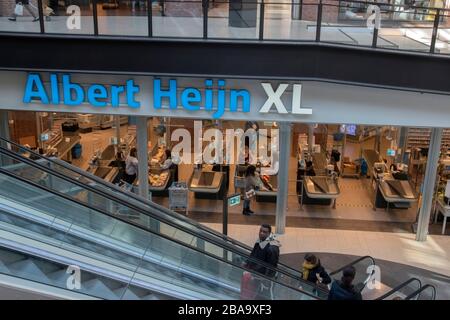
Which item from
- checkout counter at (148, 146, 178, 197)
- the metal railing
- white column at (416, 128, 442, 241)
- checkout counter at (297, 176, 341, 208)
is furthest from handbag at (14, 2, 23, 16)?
white column at (416, 128, 442, 241)

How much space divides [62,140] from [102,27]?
760cm

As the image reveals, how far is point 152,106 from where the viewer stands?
31.8 feet

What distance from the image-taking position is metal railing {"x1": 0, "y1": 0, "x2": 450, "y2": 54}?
28.1 feet

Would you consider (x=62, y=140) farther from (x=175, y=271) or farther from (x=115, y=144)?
(x=175, y=271)

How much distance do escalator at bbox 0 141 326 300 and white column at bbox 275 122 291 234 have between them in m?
4.83

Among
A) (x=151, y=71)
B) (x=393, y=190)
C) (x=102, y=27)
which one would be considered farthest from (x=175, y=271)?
(x=393, y=190)

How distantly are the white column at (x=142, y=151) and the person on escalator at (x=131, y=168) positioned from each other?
5.17 feet

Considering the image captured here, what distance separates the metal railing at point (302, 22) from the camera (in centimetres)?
856

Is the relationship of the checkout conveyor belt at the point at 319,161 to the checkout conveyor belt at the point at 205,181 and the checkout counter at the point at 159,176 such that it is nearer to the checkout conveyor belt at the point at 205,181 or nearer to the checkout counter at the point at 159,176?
the checkout conveyor belt at the point at 205,181

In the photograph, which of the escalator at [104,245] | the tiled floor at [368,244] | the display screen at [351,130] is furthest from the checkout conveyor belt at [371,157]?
the escalator at [104,245]

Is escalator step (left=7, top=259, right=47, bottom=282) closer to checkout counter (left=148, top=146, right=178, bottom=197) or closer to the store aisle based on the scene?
checkout counter (left=148, top=146, right=178, bottom=197)
